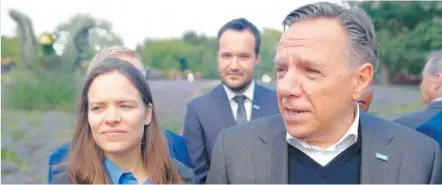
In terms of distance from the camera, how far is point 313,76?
1.86 meters

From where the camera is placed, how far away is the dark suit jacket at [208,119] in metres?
3.47

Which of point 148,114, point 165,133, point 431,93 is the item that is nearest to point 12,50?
point 165,133

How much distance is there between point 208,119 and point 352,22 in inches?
70.9

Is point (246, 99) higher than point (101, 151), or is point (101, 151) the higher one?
point (101, 151)

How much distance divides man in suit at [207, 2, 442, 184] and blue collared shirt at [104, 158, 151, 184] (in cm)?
46

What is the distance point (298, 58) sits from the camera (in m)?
1.85

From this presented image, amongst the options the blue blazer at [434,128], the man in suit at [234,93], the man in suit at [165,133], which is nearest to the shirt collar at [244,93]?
the man in suit at [234,93]

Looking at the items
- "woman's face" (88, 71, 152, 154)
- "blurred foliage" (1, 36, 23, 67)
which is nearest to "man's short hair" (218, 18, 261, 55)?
"woman's face" (88, 71, 152, 154)

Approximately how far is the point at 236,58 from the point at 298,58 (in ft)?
6.22

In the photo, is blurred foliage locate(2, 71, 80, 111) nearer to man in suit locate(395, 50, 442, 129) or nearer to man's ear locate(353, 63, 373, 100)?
man in suit locate(395, 50, 442, 129)

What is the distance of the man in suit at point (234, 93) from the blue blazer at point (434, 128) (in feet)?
3.32

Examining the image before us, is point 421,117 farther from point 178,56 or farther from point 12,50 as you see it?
point 178,56

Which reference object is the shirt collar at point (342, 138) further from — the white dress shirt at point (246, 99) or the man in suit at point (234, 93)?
the white dress shirt at point (246, 99)

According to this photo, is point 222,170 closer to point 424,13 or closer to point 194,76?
point 424,13
